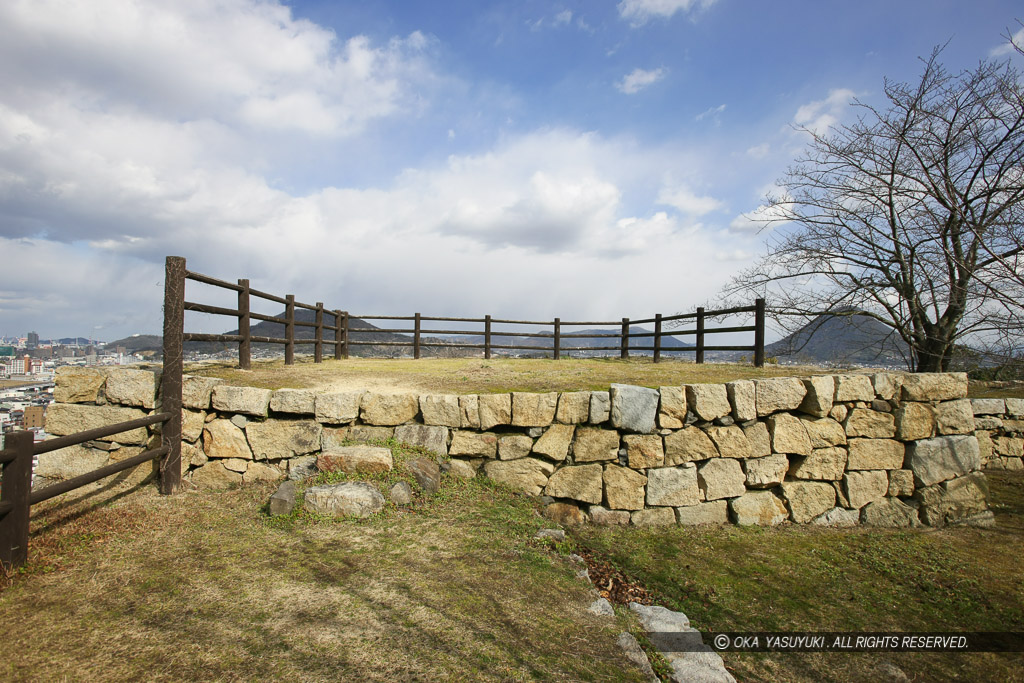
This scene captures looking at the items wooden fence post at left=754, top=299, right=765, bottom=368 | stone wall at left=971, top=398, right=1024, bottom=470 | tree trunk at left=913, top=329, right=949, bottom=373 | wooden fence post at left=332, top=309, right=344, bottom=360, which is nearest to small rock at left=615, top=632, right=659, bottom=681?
tree trunk at left=913, top=329, right=949, bottom=373

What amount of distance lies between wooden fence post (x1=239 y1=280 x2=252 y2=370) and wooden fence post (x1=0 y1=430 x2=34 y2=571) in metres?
3.32

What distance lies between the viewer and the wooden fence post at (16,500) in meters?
3.27

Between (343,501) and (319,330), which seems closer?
(343,501)

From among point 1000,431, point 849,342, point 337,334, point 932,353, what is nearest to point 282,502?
point 337,334

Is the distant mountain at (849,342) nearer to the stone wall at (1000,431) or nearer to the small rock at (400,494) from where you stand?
the stone wall at (1000,431)

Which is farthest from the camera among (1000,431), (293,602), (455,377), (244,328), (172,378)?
(1000,431)

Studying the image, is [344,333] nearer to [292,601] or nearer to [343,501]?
[343,501]

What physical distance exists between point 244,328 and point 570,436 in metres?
4.93

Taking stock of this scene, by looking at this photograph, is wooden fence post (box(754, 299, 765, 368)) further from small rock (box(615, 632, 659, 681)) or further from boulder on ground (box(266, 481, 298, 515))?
boulder on ground (box(266, 481, 298, 515))

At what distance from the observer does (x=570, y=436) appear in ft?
18.4

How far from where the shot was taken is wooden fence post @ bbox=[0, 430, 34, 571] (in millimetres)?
3273

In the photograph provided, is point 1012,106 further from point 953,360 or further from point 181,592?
point 181,592

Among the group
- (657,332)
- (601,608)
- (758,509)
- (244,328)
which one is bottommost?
(758,509)

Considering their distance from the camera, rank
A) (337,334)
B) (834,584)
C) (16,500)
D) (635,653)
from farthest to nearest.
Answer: (337,334)
(834,584)
(16,500)
(635,653)
